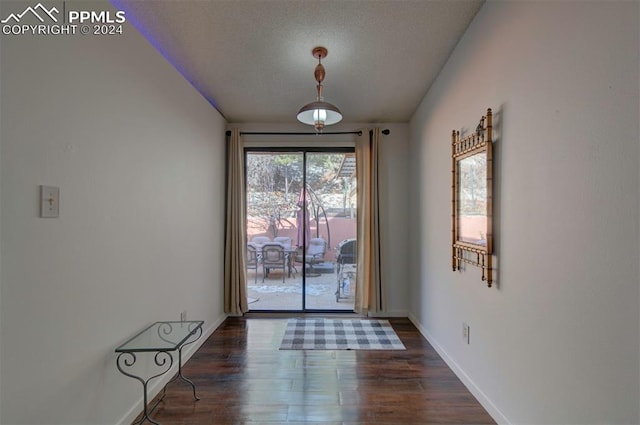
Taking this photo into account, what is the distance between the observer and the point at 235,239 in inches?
160

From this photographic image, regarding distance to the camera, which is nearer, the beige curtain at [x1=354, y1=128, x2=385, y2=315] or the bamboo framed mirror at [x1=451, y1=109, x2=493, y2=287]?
the bamboo framed mirror at [x1=451, y1=109, x2=493, y2=287]

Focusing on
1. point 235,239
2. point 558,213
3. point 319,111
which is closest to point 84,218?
point 319,111

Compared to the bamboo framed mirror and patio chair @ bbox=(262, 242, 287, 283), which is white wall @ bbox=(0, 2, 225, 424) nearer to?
patio chair @ bbox=(262, 242, 287, 283)

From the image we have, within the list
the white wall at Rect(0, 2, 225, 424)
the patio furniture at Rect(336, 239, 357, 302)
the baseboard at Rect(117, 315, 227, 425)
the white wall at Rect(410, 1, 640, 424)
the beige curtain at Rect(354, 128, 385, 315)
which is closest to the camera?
the white wall at Rect(410, 1, 640, 424)

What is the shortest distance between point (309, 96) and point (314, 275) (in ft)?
7.57

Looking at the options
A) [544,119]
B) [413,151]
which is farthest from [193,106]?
[544,119]

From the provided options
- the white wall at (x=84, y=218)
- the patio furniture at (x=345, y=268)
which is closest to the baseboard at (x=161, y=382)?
the white wall at (x=84, y=218)

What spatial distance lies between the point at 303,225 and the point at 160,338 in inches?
96.5

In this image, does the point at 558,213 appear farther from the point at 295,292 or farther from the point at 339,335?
the point at 295,292

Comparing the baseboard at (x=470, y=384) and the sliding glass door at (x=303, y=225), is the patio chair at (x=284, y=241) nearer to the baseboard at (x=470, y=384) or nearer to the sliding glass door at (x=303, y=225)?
the sliding glass door at (x=303, y=225)

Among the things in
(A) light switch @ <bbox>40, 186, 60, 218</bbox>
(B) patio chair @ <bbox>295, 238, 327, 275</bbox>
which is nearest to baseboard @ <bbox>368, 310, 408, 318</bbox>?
(B) patio chair @ <bbox>295, 238, 327, 275</bbox>

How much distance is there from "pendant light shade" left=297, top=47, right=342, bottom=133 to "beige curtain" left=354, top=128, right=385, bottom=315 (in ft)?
4.83

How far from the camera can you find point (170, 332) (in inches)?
87.4

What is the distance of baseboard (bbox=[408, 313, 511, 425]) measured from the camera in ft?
6.35
